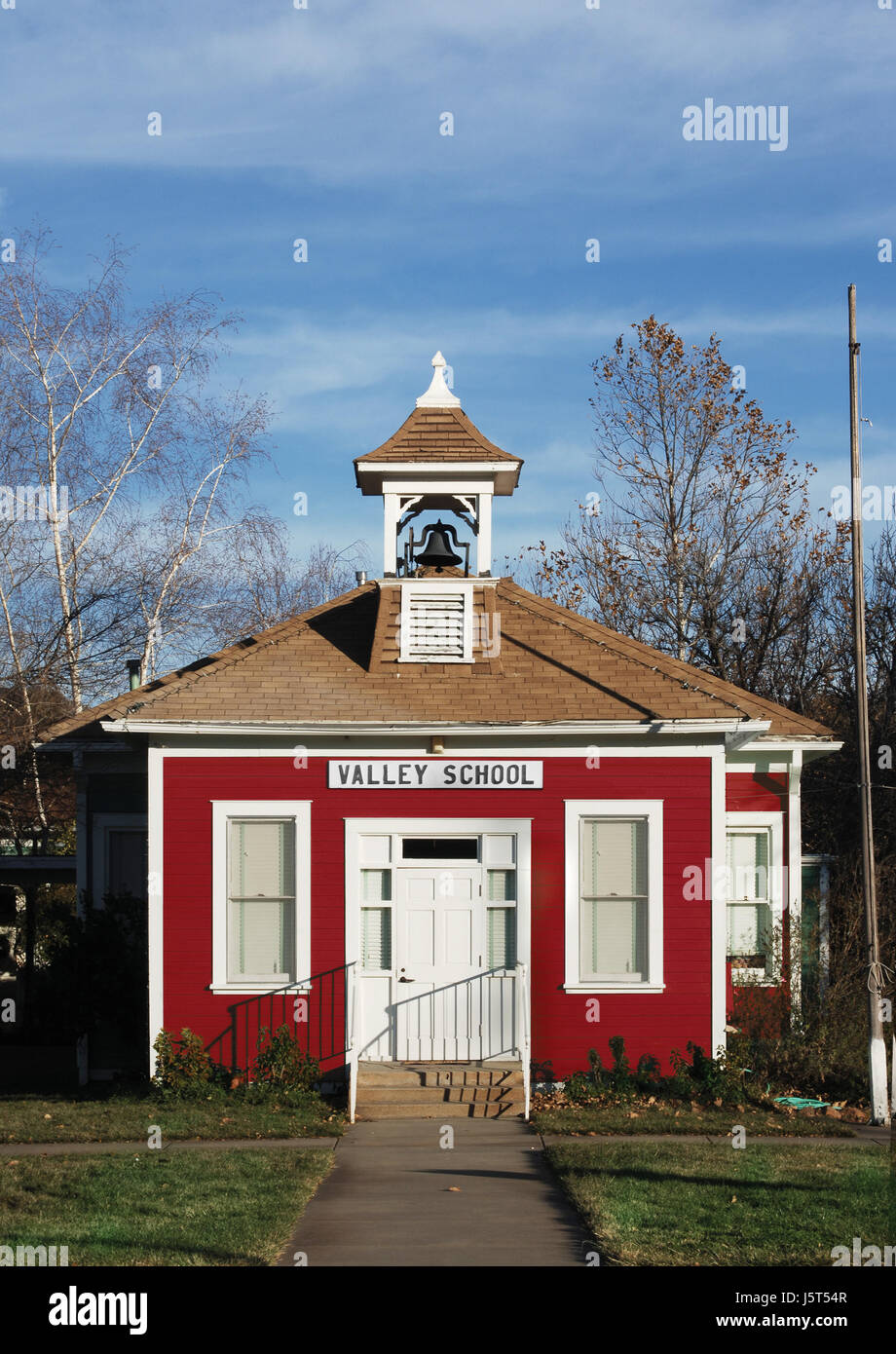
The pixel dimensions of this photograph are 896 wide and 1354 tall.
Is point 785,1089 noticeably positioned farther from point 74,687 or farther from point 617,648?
point 74,687

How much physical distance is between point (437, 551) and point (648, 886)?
4917mm

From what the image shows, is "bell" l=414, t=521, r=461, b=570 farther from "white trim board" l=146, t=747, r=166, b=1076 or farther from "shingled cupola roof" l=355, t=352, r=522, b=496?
"white trim board" l=146, t=747, r=166, b=1076

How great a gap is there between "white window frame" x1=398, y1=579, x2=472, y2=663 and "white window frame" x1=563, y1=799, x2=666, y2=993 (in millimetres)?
2271

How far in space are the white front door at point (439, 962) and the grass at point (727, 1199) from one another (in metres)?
3.04

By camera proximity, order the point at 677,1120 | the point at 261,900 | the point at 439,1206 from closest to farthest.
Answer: the point at 439,1206
the point at 677,1120
the point at 261,900

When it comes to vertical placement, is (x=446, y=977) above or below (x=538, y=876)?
below

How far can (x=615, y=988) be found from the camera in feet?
48.6

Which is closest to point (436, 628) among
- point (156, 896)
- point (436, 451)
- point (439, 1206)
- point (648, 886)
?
point (436, 451)

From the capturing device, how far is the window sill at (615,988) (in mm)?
14789

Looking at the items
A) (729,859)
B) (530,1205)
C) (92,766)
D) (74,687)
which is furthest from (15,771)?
(530,1205)

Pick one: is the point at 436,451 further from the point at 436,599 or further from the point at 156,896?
the point at 156,896

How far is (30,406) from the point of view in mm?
26656

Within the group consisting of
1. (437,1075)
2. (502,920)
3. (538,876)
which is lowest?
(437,1075)

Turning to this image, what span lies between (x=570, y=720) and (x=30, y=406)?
16.0 metres
